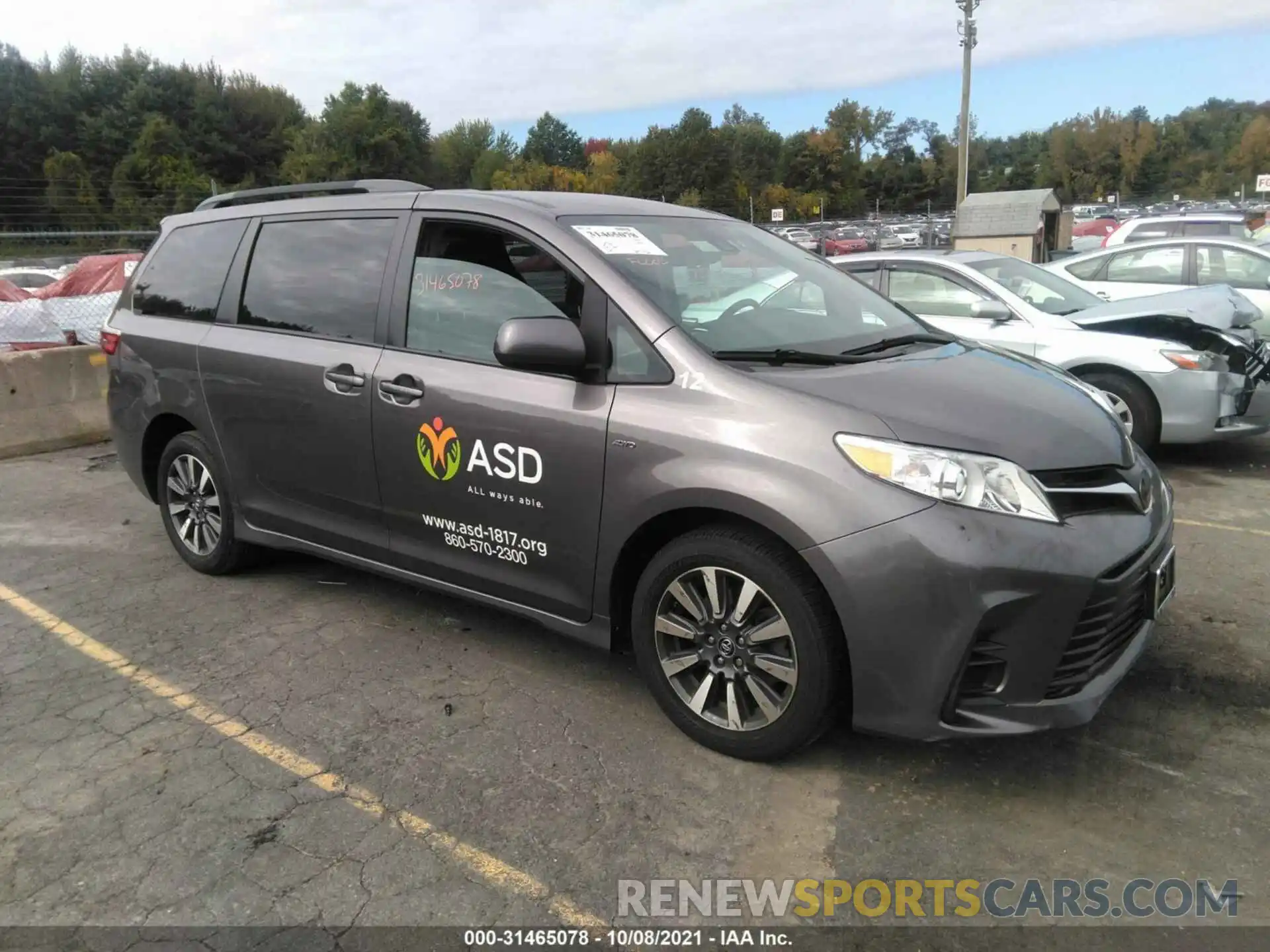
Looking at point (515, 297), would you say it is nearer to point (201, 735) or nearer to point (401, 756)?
point (401, 756)

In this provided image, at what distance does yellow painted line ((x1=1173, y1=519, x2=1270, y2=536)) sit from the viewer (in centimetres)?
524

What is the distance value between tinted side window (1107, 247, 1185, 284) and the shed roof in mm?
7724

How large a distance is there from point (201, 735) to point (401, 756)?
2.52 feet

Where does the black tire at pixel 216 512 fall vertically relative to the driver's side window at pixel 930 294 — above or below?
below

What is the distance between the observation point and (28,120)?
181 feet

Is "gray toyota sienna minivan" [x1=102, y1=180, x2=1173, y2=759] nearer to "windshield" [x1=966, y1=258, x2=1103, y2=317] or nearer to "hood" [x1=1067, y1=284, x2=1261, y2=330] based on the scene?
"hood" [x1=1067, y1=284, x2=1261, y2=330]

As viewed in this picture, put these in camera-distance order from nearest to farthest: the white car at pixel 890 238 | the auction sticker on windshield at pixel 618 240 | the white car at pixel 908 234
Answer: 1. the auction sticker on windshield at pixel 618 240
2. the white car at pixel 890 238
3. the white car at pixel 908 234

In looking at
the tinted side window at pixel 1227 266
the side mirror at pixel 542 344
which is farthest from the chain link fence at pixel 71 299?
the tinted side window at pixel 1227 266

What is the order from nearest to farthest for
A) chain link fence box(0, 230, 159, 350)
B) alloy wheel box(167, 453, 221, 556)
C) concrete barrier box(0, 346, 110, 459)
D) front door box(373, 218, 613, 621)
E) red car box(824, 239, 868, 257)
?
front door box(373, 218, 613, 621) → alloy wheel box(167, 453, 221, 556) → concrete barrier box(0, 346, 110, 459) → chain link fence box(0, 230, 159, 350) → red car box(824, 239, 868, 257)

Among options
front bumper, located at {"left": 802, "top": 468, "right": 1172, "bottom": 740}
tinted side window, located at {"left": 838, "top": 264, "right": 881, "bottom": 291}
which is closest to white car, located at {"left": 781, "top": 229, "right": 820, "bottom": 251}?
tinted side window, located at {"left": 838, "top": 264, "right": 881, "bottom": 291}

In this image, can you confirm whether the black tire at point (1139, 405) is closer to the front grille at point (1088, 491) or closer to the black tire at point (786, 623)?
the front grille at point (1088, 491)

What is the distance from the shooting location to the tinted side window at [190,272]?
4633mm

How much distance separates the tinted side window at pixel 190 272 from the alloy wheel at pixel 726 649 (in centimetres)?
290

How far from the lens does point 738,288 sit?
12.0ft
